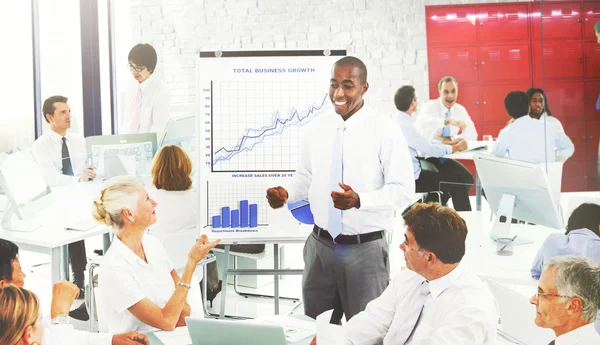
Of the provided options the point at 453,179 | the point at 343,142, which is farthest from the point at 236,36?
the point at 343,142

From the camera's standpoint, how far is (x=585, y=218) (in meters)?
2.69

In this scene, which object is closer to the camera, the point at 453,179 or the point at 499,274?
the point at 499,274

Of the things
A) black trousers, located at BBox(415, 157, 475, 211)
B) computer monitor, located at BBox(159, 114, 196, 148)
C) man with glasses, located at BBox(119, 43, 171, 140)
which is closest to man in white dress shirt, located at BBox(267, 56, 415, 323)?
computer monitor, located at BBox(159, 114, 196, 148)

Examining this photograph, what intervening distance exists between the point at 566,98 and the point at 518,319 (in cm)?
97

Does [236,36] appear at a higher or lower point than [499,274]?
higher

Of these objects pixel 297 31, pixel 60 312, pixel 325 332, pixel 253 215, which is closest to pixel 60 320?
pixel 60 312

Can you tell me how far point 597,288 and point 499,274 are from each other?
2.01 feet

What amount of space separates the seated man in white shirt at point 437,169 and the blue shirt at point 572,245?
2637mm

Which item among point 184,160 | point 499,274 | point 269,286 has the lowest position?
point 269,286

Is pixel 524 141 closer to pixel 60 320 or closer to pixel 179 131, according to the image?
pixel 179 131

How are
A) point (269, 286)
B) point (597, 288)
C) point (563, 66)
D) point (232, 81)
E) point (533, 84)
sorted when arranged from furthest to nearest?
point (533, 84), point (269, 286), point (232, 81), point (563, 66), point (597, 288)

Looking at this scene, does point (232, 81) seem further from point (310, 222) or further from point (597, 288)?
point (597, 288)

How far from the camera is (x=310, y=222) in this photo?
11.5 feet

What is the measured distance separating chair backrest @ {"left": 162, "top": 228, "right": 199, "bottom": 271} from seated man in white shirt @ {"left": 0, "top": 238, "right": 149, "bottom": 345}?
90 cm
